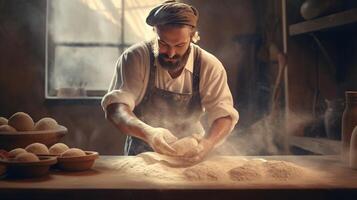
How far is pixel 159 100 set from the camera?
10.5ft

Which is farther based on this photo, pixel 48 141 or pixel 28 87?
pixel 28 87

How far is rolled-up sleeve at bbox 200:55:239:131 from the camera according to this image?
305 centimetres

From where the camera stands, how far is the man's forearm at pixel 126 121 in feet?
8.94

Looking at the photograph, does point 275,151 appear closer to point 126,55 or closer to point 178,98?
point 178,98

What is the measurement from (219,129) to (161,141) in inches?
22.7

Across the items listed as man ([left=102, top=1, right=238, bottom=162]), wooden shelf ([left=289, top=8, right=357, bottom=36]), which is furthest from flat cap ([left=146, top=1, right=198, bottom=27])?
wooden shelf ([left=289, top=8, right=357, bottom=36])

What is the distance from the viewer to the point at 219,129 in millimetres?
2951

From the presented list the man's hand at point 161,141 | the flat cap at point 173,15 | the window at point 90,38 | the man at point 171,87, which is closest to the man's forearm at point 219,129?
the man at point 171,87

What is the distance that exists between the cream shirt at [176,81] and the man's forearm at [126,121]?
10 centimetres

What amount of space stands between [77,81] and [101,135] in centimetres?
69
